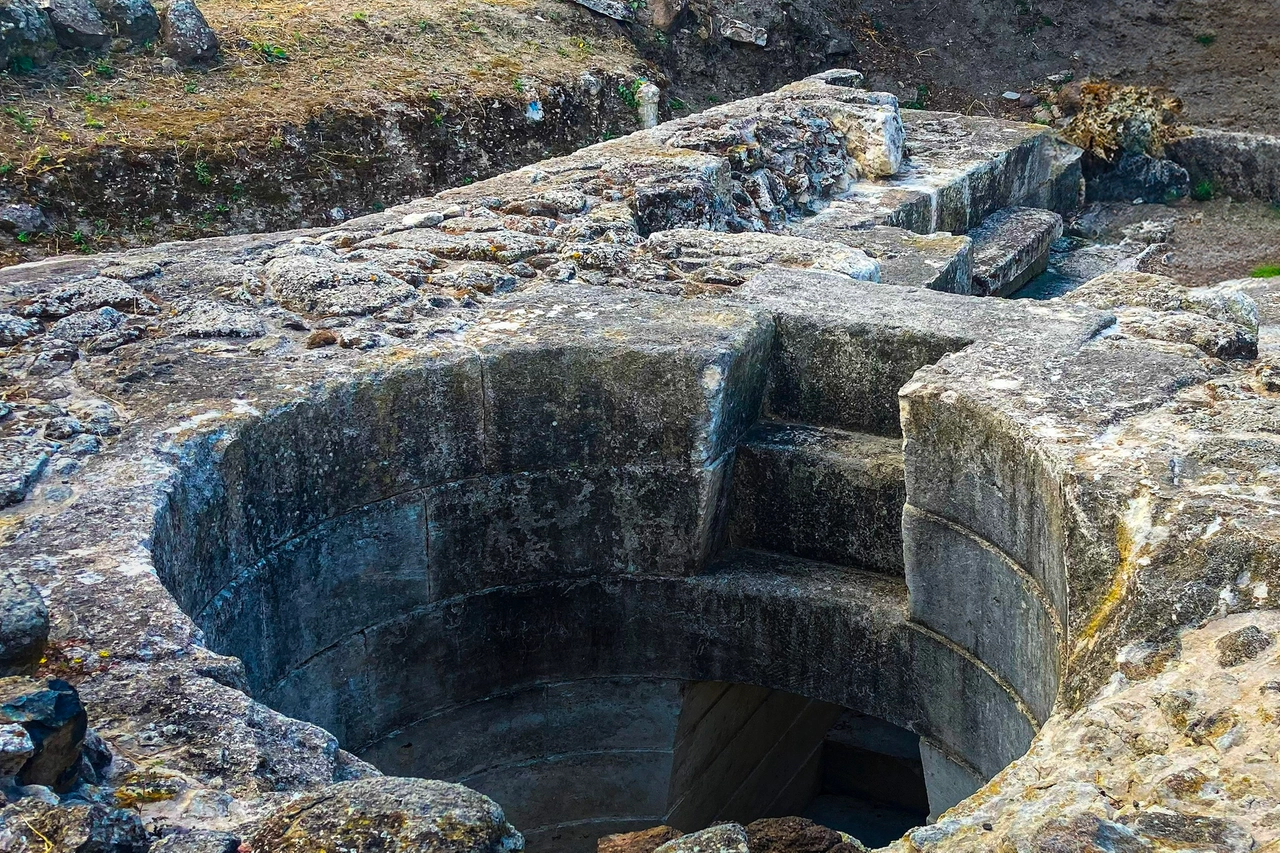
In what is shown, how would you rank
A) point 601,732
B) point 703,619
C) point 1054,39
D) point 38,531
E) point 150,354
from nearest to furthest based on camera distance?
point 38,531
point 150,354
point 703,619
point 601,732
point 1054,39

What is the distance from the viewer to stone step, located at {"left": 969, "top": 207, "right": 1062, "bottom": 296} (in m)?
7.48

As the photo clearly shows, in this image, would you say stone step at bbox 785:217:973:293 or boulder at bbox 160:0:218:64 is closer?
stone step at bbox 785:217:973:293

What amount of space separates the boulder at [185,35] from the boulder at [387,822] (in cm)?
1045

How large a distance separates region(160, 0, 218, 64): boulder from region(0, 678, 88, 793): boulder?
1020 centimetres

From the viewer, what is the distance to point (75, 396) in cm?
368

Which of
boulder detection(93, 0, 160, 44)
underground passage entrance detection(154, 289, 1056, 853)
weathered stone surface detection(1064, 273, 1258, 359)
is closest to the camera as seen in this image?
underground passage entrance detection(154, 289, 1056, 853)

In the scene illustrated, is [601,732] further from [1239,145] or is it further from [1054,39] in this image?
[1054,39]

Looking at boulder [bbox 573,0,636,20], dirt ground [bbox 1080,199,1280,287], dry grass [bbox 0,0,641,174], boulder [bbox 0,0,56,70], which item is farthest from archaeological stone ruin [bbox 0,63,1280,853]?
boulder [bbox 573,0,636,20]

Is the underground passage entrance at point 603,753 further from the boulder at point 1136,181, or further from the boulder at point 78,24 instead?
the boulder at point 78,24

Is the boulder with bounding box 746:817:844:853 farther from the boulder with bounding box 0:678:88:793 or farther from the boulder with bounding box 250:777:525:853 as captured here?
the boulder with bounding box 0:678:88:793

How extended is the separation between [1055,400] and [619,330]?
1.43 m

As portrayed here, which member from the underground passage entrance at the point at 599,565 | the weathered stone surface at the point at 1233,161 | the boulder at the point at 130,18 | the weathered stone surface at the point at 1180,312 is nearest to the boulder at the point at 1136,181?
the weathered stone surface at the point at 1233,161

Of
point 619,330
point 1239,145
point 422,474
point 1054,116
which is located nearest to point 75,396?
point 422,474

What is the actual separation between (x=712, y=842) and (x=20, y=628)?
1.34 metres
